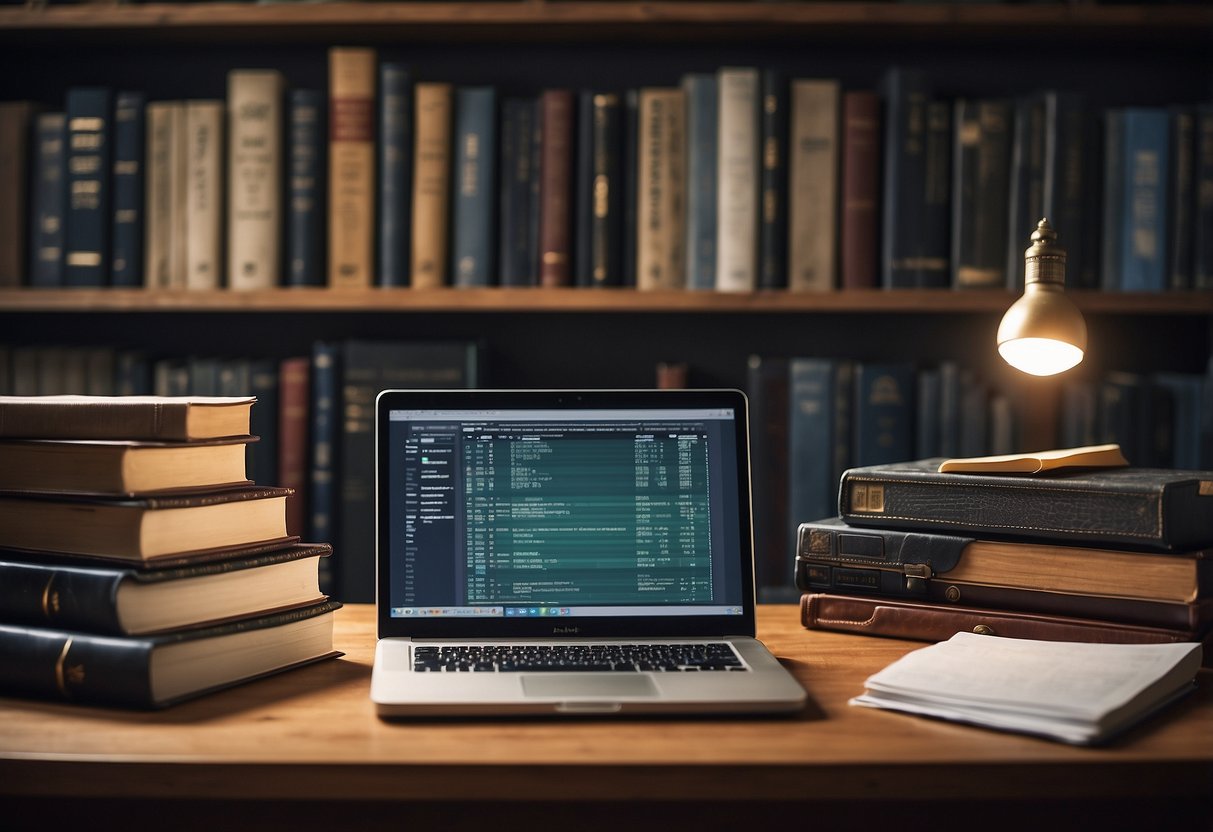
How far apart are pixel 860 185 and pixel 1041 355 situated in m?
0.68

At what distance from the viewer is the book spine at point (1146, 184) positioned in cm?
168

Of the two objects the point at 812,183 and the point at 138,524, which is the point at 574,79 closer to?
the point at 812,183

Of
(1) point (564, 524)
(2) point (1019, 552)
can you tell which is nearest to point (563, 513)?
(1) point (564, 524)

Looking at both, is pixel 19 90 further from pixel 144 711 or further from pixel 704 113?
pixel 144 711

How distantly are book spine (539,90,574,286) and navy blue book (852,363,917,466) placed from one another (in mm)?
509

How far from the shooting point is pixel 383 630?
3.20 ft

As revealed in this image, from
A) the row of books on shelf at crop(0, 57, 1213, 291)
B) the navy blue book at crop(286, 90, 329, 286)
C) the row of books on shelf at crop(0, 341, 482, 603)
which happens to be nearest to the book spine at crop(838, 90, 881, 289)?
the row of books on shelf at crop(0, 57, 1213, 291)

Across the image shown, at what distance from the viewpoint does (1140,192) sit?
1675mm

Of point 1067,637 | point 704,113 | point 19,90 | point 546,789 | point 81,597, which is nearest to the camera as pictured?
point 546,789

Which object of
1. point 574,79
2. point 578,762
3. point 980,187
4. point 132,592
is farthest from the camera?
point 574,79

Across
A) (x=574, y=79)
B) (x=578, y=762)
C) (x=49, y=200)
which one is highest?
(x=574, y=79)

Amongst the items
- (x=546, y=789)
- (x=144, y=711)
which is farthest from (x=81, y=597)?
(x=546, y=789)

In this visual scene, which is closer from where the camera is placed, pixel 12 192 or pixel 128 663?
pixel 128 663

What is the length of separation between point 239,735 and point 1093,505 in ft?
2.40
